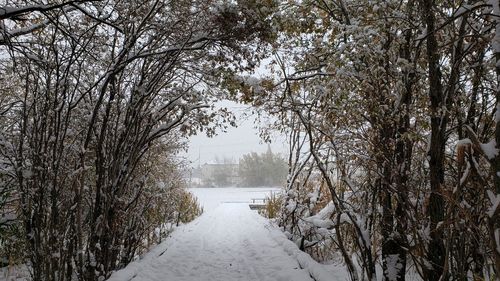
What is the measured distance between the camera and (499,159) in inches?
94.0

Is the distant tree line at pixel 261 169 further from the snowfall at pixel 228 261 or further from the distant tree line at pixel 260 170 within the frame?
the snowfall at pixel 228 261

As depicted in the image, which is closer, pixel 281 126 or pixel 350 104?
pixel 350 104

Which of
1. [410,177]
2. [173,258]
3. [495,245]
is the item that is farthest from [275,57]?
[495,245]

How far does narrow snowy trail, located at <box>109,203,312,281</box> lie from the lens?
713 centimetres

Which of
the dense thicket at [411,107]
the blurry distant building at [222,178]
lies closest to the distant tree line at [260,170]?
the blurry distant building at [222,178]

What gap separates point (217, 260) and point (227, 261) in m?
0.27

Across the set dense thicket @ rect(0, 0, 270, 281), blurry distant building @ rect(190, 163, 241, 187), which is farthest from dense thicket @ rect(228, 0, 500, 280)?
blurry distant building @ rect(190, 163, 241, 187)

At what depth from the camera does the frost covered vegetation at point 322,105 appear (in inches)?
162

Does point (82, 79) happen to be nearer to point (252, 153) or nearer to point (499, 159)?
point (499, 159)

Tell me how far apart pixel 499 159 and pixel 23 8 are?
13.8 ft

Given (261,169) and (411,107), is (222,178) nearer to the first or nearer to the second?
(261,169)

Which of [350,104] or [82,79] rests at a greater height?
[82,79]

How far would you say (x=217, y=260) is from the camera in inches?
371

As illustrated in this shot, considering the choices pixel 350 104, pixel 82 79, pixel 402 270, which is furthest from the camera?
pixel 82 79
